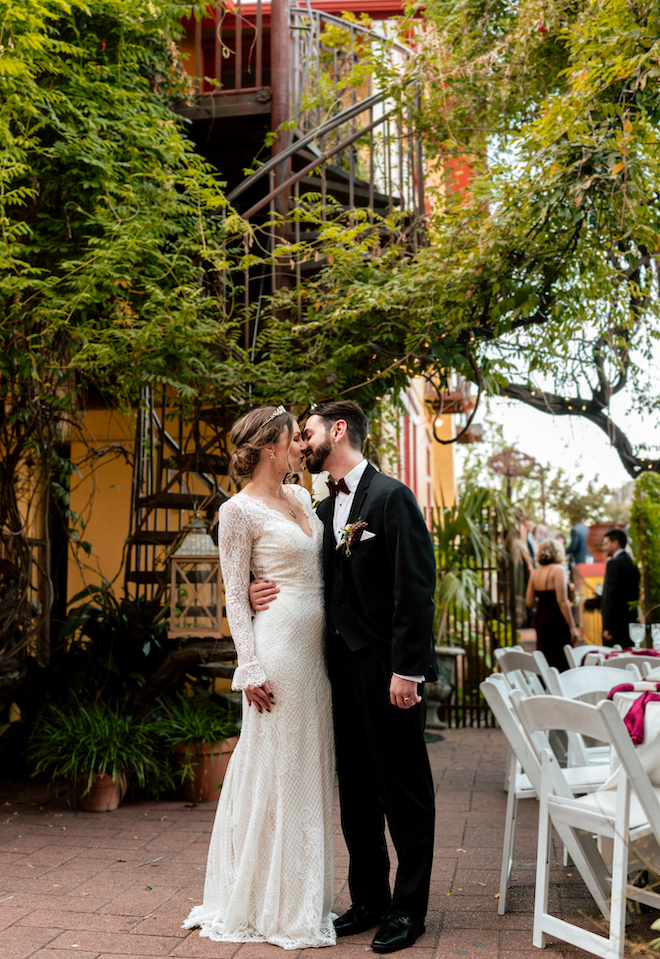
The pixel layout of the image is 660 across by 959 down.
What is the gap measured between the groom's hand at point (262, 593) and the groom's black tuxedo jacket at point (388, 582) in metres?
0.21

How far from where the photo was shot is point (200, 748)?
5.29 metres

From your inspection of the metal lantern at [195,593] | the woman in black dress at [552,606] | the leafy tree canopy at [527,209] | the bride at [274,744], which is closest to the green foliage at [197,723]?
the metal lantern at [195,593]

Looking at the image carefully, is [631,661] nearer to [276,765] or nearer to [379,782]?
[379,782]

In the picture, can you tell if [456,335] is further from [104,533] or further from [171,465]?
[104,533]

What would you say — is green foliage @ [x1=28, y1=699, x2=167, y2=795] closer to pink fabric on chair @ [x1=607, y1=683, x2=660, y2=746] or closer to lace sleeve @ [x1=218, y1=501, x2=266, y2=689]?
lace sleeve @ [x1=218, y1=501, x2=266, y2=689]

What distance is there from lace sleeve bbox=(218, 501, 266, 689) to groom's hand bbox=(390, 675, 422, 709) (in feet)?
1.69

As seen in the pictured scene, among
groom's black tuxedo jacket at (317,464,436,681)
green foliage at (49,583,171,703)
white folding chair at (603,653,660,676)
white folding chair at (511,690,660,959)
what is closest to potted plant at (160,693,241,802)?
green foliage at (49,583,171,703)

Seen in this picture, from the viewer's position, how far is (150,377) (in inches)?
204

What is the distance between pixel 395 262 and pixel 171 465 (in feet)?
6.94

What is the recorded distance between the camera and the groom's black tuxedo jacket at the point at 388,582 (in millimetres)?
2898

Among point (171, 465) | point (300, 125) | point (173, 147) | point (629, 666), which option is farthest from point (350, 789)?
point (300, 125)

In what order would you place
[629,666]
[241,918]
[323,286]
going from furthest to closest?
[323,286], [629,666], [241,918]

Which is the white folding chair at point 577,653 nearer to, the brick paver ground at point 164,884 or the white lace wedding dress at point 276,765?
the brick paver ground at point 164,884

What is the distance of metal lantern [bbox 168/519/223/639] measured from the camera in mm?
4945
